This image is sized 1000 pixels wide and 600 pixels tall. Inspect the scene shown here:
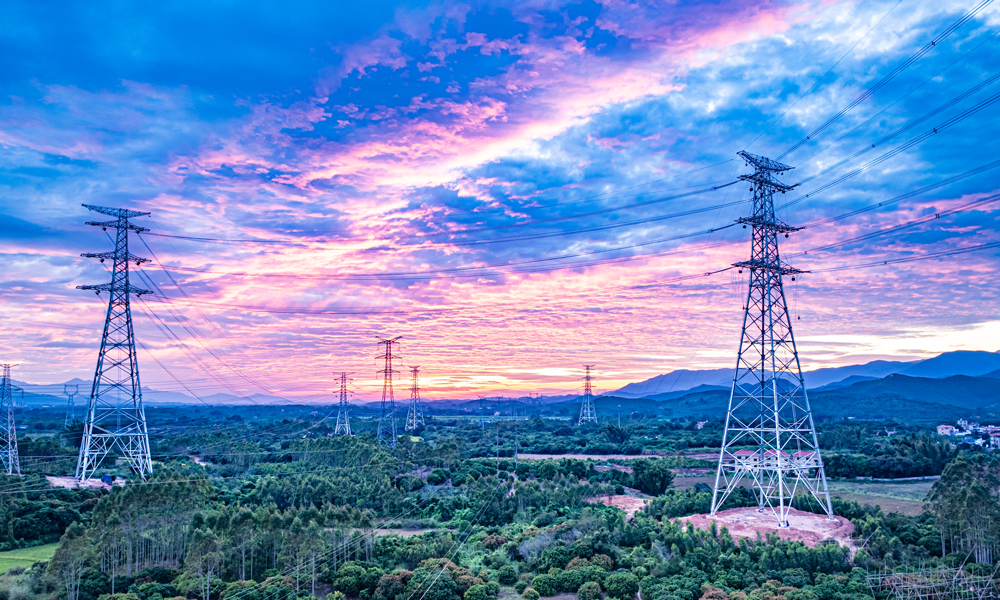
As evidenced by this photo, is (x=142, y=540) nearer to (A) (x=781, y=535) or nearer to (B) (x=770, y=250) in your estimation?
(A) (x=781, y=535)

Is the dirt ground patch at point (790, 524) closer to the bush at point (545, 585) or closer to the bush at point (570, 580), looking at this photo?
the bush at point (570, 580)

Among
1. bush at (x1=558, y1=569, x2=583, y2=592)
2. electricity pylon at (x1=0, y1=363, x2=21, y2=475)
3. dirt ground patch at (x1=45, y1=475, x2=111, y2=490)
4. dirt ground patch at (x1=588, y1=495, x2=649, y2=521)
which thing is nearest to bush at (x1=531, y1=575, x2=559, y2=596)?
bush at (x1=558, y1=569, x2=583, y2=592)

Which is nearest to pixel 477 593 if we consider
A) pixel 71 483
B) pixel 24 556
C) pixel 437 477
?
pixel 24 556

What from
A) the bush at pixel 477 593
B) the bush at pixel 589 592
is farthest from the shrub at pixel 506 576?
the bush at pixel 589 592

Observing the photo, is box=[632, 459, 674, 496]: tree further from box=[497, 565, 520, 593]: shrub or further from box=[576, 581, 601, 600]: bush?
box=[576, 581, 601, 600]: bush

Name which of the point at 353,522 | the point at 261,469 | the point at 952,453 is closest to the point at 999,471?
the point at 952,453

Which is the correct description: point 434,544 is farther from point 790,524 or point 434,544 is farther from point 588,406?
point 588,406
